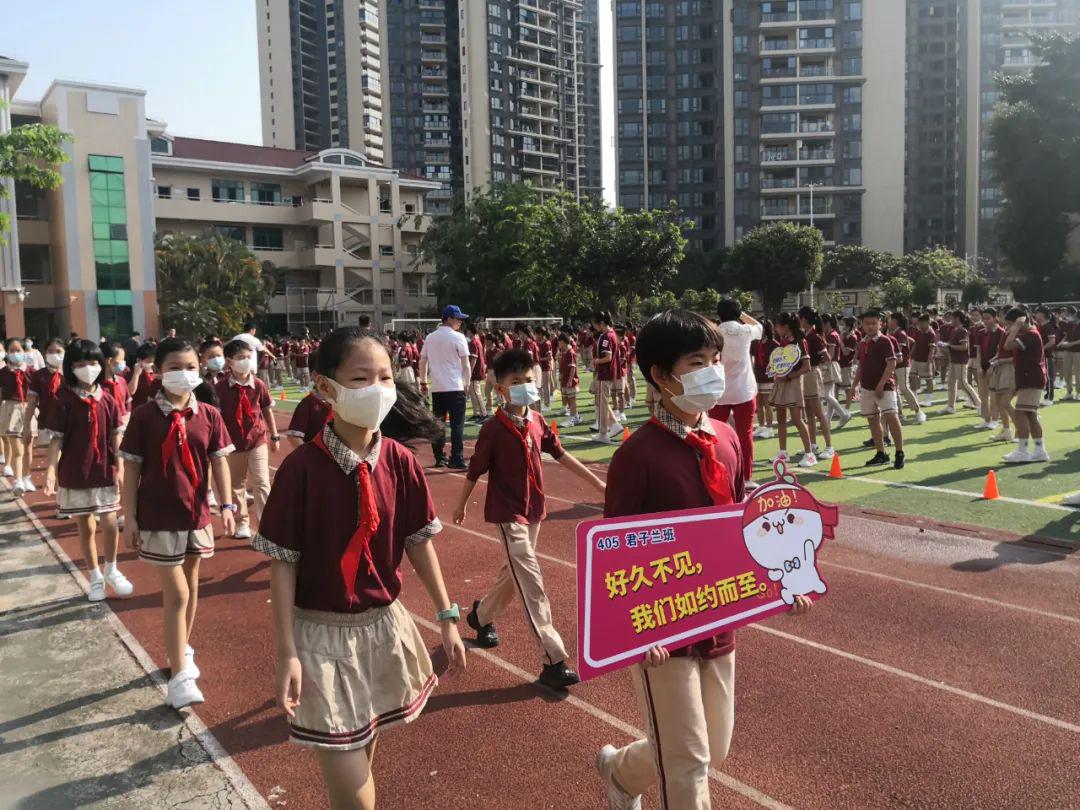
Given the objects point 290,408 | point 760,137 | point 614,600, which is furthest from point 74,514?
point 760,137

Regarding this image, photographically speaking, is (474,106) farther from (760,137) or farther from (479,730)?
(479,730)

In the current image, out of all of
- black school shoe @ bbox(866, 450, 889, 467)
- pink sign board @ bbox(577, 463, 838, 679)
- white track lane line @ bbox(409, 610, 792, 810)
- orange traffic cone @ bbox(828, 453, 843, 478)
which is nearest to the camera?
pink sign board @ bbox(577, 463, 838, 679)

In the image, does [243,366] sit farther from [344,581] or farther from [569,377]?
[569,377]

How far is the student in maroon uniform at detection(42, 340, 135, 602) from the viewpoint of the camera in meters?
6.61

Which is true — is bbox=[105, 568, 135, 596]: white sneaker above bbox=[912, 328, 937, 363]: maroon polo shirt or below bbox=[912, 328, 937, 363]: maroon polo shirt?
below

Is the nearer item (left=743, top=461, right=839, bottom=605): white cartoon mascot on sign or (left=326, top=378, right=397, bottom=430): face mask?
(left=326, top=378, right=397, bottom=430): face mask

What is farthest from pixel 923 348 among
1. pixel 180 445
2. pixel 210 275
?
pixel 210 275

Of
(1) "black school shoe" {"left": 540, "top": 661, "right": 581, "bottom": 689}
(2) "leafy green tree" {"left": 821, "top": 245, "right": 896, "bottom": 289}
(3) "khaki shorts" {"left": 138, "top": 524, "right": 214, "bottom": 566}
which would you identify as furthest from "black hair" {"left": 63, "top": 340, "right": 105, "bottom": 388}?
(2) "leafy green tree" {"left": 821, "top": 245, "right": 896, "bottom": 289}

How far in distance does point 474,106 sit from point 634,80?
56.7ft

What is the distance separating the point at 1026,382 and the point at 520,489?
890cm

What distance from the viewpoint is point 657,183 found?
91688 mm

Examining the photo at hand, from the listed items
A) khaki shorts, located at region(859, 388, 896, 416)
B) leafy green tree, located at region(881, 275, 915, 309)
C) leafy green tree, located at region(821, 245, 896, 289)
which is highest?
leafy green tree, located at region(821, 245, 896, 289)

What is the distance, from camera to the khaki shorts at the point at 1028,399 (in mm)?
11141

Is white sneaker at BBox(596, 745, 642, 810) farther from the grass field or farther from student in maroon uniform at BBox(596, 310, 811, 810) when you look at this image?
the grass field
